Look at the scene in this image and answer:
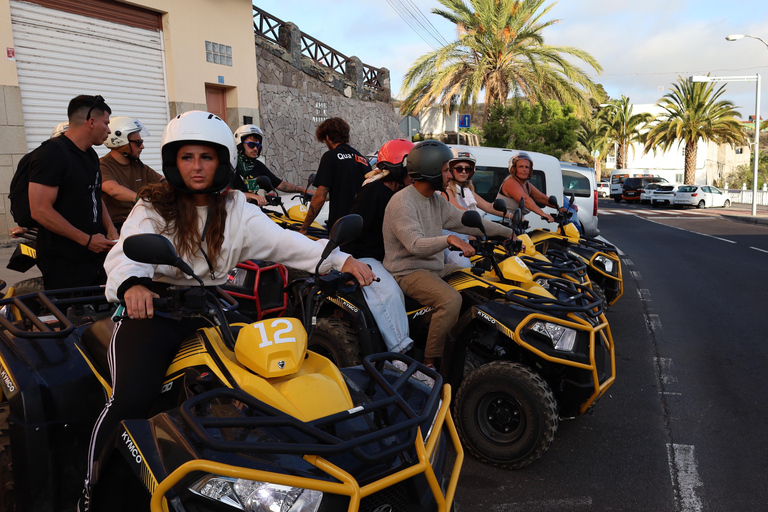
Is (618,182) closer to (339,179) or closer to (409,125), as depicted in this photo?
(409,125)

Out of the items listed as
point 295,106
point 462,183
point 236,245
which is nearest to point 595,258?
point 462,183

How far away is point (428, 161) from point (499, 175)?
6374 mm

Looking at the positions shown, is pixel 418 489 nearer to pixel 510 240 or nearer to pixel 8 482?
pixel 8 482

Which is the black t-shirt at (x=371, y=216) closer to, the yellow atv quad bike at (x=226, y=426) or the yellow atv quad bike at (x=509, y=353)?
the yellow atv quad bike at (x=509, y=353)

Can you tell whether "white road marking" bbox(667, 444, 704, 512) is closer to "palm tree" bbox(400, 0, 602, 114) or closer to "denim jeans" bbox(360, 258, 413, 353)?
"denim jeans" bbox(360, 258, 413, 353)

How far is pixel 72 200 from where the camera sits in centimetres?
435

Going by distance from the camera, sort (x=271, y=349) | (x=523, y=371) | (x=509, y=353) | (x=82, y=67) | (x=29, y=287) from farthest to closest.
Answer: (x=82, y=67), (x=29, y=287), (x=509, y=353), (x=523, y=371), (x=271, y=349)

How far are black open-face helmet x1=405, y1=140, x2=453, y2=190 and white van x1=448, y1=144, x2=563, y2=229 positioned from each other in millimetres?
6031

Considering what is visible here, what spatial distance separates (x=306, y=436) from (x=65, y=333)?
4.45 feet

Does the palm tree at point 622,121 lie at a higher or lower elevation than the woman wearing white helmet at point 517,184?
higher

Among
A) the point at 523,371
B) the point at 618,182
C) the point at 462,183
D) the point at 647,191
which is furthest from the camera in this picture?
the point at 618,182

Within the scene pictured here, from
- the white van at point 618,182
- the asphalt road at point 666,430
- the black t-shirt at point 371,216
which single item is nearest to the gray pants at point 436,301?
the black t-shirt at point 371,216

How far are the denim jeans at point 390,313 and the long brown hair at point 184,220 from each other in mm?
1653

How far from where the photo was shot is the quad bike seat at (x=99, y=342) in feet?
8.79
